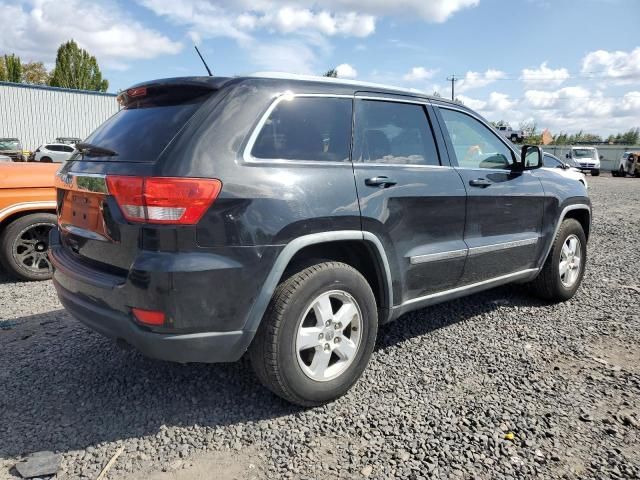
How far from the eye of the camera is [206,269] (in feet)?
7.55

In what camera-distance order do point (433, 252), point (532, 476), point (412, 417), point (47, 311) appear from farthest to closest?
1. point (47, 311)
2. point (433, 252)
3. point (412, 417)
4. point (532, 476)

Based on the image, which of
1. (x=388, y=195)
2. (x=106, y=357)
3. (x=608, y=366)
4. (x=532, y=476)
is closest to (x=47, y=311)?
(x=106, y=357)

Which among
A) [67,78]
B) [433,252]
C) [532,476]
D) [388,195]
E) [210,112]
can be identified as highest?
[67,78]

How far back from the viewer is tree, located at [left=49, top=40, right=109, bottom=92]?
49.7 metres

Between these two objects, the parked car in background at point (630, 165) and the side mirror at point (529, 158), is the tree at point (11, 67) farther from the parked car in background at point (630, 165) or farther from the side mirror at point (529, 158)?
the side mirror at point (529, 158)

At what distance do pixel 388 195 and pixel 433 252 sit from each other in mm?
577

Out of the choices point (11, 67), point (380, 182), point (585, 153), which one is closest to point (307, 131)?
point (380, 182)

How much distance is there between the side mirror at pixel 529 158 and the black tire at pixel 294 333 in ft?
6.71

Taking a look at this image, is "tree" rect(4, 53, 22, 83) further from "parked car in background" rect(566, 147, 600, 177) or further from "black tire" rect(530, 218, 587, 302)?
"black tire" rect(530, 218, 587, 302)

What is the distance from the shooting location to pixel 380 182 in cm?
294

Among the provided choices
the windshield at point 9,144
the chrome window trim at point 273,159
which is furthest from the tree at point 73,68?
the chrome window trim at point 273,159

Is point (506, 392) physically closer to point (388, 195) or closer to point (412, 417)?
point (412, 417)

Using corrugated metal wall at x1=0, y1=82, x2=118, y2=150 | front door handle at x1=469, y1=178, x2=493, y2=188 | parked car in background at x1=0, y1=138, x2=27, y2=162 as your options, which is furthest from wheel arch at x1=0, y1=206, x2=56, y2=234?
corrugated metal wall at x1=0, y1=82, x2=118, y2=150

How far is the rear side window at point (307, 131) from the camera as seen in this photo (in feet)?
8.54
